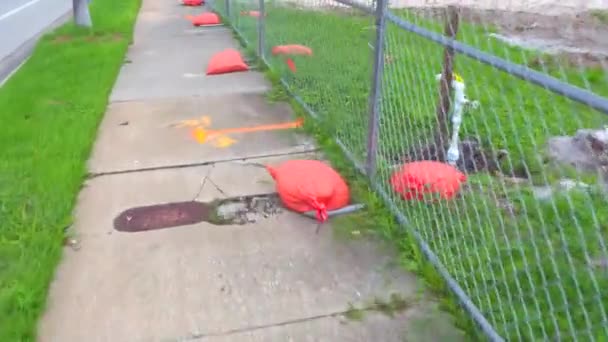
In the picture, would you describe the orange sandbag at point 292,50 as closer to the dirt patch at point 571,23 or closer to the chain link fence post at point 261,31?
the chain link fence post at point 261,31

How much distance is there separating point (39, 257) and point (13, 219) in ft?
1.93

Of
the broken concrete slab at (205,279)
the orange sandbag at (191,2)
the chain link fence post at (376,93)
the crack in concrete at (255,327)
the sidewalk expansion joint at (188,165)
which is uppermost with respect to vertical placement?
the orange sandbag at (191,2)

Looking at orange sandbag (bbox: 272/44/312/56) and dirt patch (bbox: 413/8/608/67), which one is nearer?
dirt patch (bbox: 413/8/608/67)

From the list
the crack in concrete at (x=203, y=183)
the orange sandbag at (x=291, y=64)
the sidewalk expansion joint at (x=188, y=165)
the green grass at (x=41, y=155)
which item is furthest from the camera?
the orange sandbag at (x=291, y=64)

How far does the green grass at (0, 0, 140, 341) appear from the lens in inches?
119

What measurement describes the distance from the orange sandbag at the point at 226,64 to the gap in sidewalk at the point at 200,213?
3.74 metres

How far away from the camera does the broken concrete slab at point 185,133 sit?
476 centimetres

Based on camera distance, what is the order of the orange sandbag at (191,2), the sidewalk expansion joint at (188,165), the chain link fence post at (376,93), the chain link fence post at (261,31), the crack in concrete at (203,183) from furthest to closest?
the orange sandbag at (191,2) → the chain link fence post at (261,31) → the sidewalk expansion joint at (188,165) → the crack in concrete at (203,183) → the chain link fence post at (376,93)

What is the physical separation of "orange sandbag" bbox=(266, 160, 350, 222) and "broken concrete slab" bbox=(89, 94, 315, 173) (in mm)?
854

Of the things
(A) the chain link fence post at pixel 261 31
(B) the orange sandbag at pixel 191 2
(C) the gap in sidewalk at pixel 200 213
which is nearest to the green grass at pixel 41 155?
(C) the gap in sidewalk at pixel 200 213

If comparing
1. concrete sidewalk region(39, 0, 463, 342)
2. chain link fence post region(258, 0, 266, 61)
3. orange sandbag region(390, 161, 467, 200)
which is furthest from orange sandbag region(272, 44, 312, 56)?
orange sandbag region(390, 161, 467, 200)

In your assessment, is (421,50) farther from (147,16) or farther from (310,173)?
(147,16)

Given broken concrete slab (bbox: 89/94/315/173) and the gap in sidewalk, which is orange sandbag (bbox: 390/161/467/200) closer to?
the gap in sidewalk

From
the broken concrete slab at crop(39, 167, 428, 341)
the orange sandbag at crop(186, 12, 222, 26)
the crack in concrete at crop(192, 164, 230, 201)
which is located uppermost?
the orange sandbag at crop(186, 12, 222, 26)
